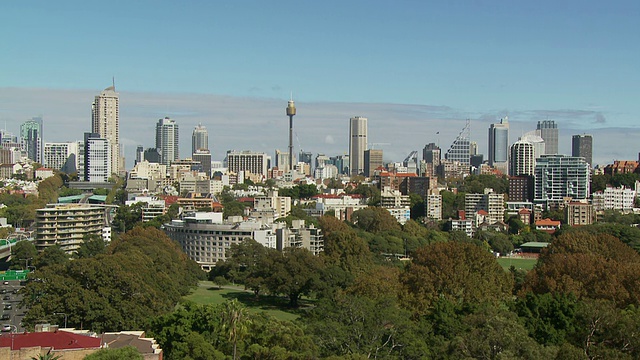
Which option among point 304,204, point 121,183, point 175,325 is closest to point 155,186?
point 121,183

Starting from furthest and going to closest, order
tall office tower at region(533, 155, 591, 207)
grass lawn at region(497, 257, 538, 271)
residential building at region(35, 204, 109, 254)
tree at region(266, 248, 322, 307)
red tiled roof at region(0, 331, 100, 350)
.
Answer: tall office tower at region(533, 155, 591, 207), grass lawn at region(497, 257, 538, 271), residential building at region(35, 204, 109, 254), tree at region(266, 248, 322, 307), red tiled roof at region(0, 331, 100, 350)

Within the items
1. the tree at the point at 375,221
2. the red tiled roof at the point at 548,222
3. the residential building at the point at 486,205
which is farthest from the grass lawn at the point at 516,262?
the residential building at the point at 486,205

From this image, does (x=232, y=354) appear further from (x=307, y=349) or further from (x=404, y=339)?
(x=404, y=339)

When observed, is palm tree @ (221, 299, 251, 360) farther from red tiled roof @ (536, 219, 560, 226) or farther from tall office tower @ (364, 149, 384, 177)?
tall office tower @ (364, 149, 384, 177)

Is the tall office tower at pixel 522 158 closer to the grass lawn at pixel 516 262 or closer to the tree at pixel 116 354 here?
the grass lawn at pixel 516 262

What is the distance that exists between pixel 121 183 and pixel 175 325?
315 ft

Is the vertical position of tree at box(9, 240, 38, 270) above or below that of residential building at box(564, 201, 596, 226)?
below

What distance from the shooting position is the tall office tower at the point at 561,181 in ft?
305

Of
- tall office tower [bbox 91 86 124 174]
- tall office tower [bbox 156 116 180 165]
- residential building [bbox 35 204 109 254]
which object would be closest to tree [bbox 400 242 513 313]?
residential building [bbox 35 204 109 254]

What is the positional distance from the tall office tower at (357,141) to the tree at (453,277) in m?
156

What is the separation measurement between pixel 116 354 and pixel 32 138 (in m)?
180

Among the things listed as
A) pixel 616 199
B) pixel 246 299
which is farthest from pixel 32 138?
pixel 246 299

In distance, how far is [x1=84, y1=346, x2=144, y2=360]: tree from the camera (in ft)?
57.9

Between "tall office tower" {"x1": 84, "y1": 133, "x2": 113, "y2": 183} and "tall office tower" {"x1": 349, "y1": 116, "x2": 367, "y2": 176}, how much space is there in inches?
3118
